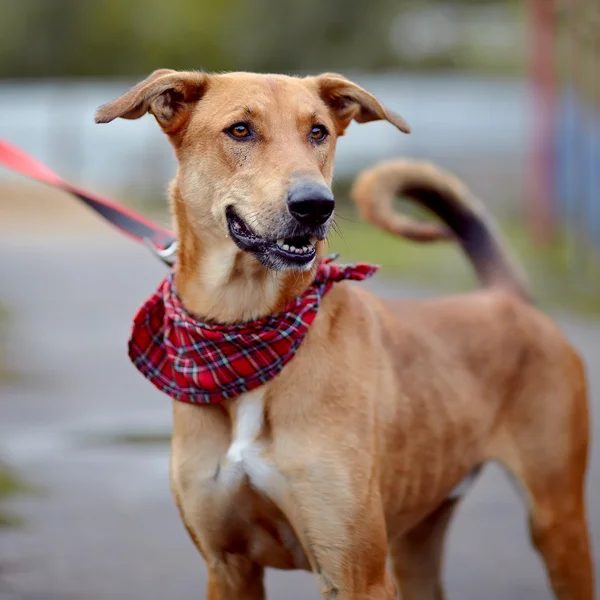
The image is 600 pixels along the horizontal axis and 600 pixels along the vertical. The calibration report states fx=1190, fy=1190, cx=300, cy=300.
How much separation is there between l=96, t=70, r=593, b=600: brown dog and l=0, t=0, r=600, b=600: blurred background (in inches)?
17.4

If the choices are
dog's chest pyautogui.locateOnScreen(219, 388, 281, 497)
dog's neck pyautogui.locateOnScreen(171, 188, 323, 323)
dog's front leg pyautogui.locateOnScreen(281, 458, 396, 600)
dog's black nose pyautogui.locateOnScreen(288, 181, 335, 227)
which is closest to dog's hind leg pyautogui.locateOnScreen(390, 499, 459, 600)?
dog's front leg pyautogui.locateOnScreen(281, 458, 396, 600)

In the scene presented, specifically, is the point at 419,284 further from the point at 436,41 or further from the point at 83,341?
the point at 436,41

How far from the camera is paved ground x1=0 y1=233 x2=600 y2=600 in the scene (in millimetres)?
5277

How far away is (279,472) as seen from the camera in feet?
11.8

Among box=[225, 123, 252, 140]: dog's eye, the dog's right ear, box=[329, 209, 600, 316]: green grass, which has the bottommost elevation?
box=[329, 209, 600, 316]: green grass

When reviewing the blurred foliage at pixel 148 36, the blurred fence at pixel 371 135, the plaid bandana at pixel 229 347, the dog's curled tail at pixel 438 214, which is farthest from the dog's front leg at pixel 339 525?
the blurred foliage at pixel 148 36

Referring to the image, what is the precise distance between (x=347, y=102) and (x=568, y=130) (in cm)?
910

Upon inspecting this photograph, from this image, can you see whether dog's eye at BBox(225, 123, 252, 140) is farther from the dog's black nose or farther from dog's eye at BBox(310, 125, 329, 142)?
the dog's black nose

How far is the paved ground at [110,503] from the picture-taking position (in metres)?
5.28

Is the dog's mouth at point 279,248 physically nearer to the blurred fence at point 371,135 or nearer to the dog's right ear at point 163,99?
the dog's right ear at point 163,99

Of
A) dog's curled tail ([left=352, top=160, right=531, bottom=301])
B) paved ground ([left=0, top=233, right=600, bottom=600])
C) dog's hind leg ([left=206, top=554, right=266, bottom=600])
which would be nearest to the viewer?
dog's hind leg ([left=206, top=554, right=266, bottom=600])

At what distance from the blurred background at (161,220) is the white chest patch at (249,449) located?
2.34ft

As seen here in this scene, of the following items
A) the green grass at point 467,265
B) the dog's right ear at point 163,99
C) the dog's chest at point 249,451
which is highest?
the dog's right ear at point 163,99

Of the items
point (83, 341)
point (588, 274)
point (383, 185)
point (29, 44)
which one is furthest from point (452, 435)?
point (29, 44)
